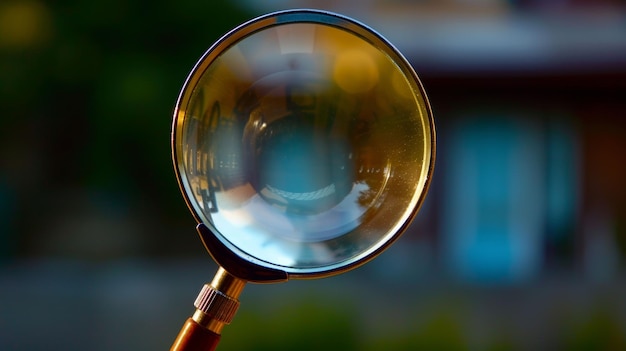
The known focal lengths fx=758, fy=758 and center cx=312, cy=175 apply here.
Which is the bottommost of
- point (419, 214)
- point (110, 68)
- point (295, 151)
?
point (295, 151)

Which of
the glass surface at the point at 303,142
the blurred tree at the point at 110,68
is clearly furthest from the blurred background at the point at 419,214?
the glass surface at the point at 303,142

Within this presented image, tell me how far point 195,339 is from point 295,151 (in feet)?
0.46

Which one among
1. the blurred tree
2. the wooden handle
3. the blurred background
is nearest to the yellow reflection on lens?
the wooden handle

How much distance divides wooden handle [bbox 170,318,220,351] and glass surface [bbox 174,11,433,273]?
5 centimetres

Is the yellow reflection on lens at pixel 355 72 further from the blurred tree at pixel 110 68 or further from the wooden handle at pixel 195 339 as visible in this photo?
the blurred tree at pixel 110 68

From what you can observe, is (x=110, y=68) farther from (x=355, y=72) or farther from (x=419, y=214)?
(x=355, y=72)

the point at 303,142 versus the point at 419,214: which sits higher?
the point at 419,214

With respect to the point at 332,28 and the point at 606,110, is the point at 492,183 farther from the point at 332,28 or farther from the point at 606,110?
the point at 332,28

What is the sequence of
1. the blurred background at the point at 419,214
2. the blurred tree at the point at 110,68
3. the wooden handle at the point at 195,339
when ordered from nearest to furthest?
the wooden handle at the point at 195,339 → the blurred background at the point at 419,214 → the blurred tree at the point at 110,68

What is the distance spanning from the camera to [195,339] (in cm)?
44

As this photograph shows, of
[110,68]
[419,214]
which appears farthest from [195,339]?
[419,214]

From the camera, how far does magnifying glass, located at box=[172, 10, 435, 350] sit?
447 millimetres

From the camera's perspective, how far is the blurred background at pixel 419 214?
3303 millimetres

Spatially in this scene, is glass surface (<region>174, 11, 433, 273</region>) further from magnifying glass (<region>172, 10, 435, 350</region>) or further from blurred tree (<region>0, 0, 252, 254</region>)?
blurred tree (<region>0, 0, 252, 254</region>)
